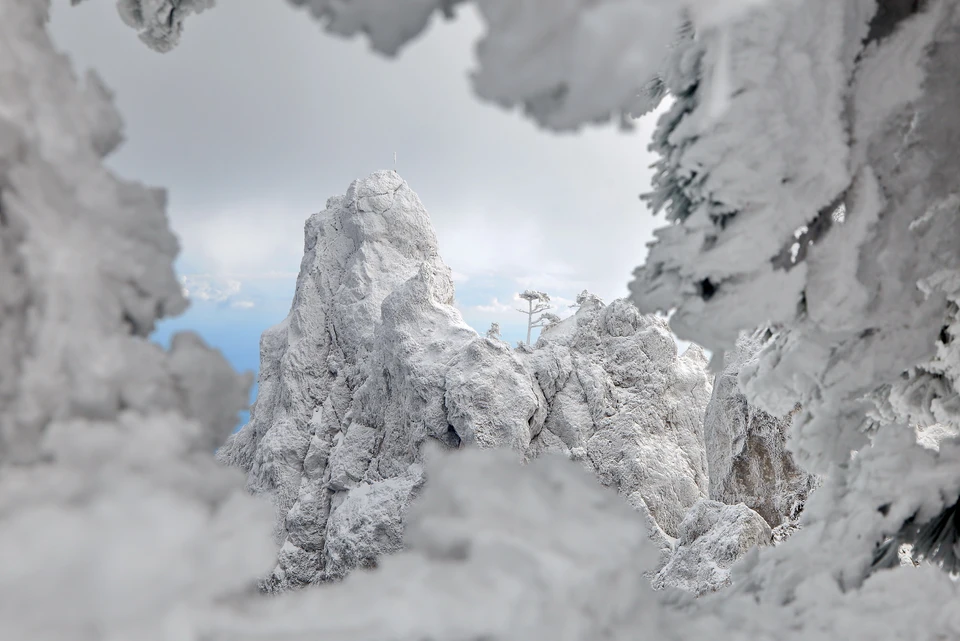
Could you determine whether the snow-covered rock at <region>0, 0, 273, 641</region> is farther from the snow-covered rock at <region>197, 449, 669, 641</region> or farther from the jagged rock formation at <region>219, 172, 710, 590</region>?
the jagged rock formation at <region>219, 172, 710, 590</region>

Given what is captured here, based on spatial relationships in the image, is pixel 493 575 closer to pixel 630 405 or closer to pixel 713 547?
pixel 713 547

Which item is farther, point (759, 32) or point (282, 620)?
point (759, 32)

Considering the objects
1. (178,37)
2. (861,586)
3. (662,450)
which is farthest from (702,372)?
(178,37)

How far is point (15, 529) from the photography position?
0.71 metres

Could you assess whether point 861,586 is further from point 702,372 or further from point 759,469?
point 702,372

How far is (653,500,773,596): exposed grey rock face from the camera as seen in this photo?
14.2ft

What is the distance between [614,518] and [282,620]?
548mm

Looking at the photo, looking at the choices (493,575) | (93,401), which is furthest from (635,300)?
(93,401)

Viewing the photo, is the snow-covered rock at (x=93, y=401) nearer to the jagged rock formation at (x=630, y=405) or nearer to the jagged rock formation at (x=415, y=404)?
the jagged rock formation at (x=415, y=404)

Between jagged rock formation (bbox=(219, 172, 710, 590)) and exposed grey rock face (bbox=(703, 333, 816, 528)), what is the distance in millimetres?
2469

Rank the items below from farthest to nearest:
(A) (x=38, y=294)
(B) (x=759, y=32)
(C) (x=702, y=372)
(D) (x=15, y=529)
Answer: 1. (C) (x=702, y=372)
2. (B) (x=759, y=32)
3. (A) (x=38, y=294)
4. (D) (x=15, y=529)

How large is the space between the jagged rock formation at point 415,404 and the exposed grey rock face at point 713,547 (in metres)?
3.68

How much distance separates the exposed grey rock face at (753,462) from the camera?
563 cm

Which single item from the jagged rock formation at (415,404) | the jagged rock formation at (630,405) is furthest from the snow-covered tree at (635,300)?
the jagged rock formation at (630,405)
